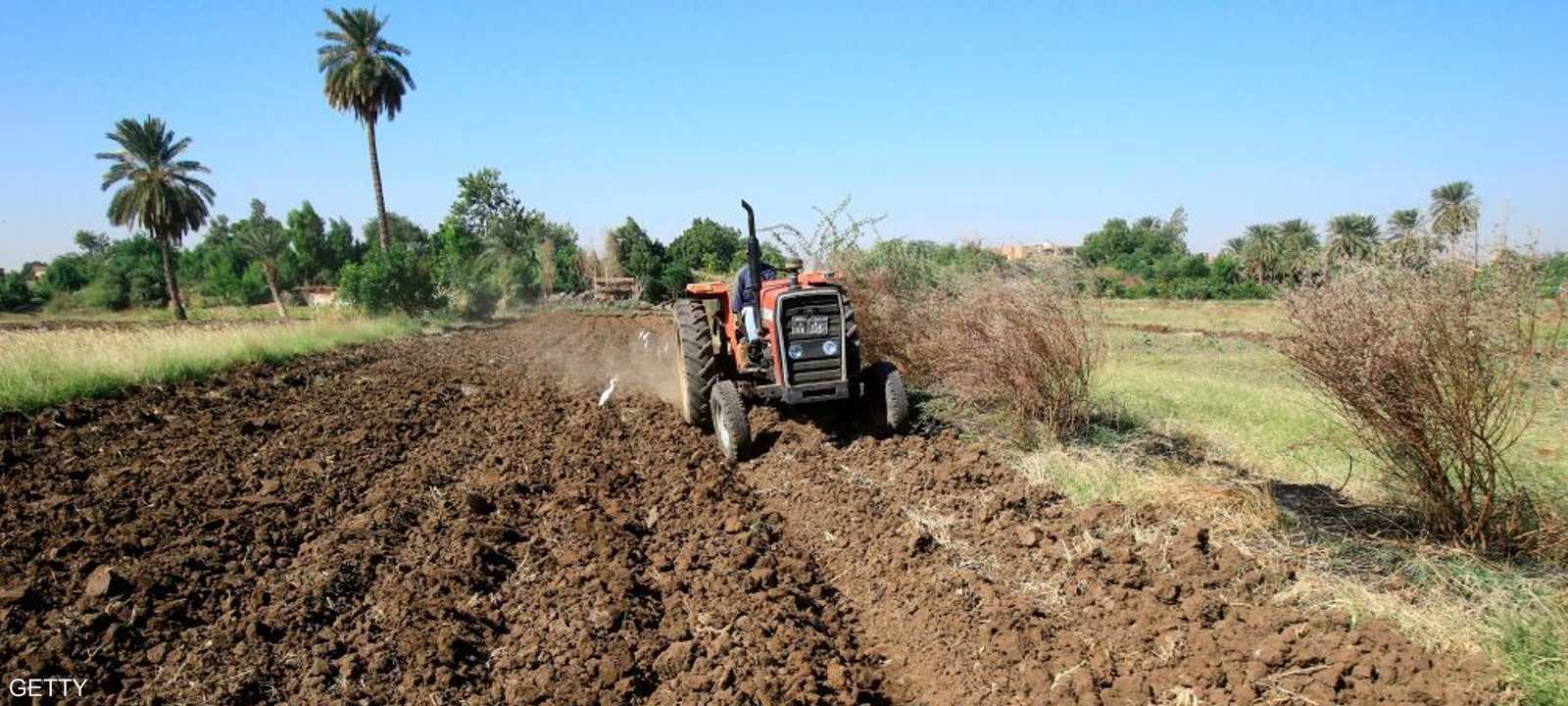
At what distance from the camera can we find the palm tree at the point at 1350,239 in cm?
487

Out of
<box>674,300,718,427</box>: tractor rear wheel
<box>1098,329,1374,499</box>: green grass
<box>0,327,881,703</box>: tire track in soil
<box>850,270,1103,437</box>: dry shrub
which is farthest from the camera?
<box>674,300,718,427</box>: tractor rear wheel

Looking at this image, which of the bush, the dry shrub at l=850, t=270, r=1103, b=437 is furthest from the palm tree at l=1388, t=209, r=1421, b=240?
the bush

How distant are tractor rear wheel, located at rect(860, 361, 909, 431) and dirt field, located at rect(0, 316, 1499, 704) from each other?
26cm

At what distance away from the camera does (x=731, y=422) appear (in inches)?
298

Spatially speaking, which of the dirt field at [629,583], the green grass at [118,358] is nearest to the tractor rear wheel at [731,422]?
the dirt field at [629,583]

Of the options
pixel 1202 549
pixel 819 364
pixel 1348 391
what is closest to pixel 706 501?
pixel 819 364

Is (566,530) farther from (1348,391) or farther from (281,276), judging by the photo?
(281,276)

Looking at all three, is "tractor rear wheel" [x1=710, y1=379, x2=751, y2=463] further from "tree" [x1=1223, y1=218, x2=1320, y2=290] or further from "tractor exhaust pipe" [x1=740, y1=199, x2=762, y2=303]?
"tree" [x1=1223, y1=218, x2=1320, y2=290]

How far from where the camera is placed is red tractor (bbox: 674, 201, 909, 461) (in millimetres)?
7379

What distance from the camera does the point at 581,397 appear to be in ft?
37.8

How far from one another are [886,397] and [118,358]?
10572 millimetres

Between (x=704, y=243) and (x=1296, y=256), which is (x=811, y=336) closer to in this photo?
(x=1296, y=256)

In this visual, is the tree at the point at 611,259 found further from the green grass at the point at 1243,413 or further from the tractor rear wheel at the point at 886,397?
the tractor rear wheel at the point at 886,397

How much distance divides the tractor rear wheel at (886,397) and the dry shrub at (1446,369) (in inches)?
131
